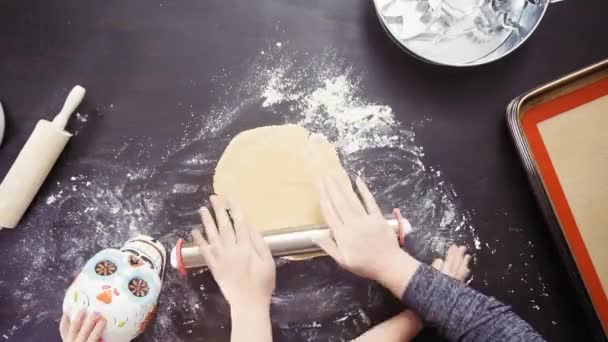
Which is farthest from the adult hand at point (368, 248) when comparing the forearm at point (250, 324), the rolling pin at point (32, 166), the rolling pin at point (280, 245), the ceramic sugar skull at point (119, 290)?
the rolling pin at point (32, 166)

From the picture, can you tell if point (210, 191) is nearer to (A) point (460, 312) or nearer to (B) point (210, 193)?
(B) point (210, 193)

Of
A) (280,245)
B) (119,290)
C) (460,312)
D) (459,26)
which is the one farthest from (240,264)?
(459,26)

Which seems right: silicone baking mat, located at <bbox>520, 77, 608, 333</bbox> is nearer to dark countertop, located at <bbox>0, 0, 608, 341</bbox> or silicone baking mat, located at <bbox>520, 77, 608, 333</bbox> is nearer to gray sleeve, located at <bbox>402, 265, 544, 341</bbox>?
dark countertop, located at <bbox>0, 0, 608, 341</bbox>

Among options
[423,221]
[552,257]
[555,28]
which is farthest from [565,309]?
[555,28]

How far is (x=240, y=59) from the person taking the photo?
880 millimetres

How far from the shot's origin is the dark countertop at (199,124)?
83 cm

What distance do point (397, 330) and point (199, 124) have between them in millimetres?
465

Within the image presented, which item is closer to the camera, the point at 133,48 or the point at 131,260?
the point at 131,260

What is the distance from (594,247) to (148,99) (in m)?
0.79

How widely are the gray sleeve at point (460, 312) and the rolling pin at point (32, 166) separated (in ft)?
1.95

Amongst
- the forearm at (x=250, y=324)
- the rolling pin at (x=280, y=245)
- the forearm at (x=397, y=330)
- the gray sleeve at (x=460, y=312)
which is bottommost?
the forearm at (x=397, y=330)

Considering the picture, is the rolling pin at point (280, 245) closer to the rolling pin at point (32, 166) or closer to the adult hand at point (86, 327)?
the adult hand at point (86, 327)

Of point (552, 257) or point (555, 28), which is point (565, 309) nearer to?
point (552, 257)

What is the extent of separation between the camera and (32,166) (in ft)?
2.64
